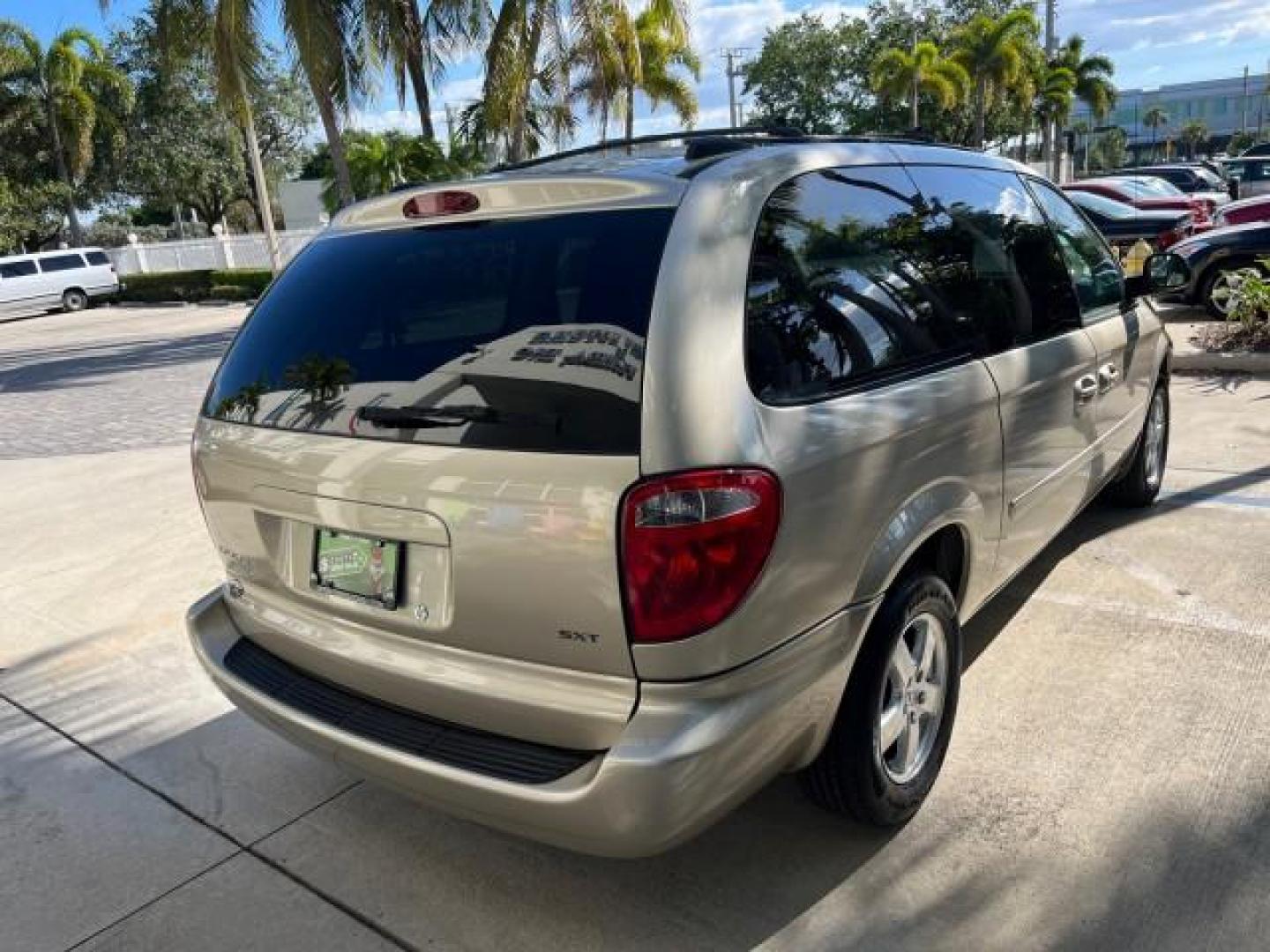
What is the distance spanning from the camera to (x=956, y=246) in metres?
3.08

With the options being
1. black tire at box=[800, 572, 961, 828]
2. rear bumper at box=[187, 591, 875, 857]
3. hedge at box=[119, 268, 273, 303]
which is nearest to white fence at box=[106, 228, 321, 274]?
hedge at box=[119, 268, 273, 303]

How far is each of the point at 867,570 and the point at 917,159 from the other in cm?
136

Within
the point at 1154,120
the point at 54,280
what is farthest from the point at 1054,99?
the point at 1154,120

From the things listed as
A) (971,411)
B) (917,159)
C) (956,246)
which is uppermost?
(917,159)

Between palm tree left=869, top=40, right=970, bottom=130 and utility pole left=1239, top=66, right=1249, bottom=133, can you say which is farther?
utility pole left=1239, top=66, right=1249, bottom=133

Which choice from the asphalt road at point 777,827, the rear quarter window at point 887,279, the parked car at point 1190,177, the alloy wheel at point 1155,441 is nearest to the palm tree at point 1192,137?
the parked car at point 1190,177

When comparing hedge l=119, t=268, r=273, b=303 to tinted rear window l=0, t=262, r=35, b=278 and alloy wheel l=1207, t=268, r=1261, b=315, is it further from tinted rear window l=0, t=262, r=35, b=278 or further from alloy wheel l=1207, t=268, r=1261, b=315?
alloy wheel l=1207, t=268, r=1261, b=315

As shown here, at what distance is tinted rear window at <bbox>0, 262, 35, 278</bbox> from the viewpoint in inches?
1155

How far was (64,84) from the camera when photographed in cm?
3409

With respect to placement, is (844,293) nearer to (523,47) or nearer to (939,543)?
(939,543)

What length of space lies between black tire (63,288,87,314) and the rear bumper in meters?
33.2

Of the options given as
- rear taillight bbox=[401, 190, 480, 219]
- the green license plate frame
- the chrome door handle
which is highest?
rear taillight bbox=[401, 190, 480, 219]

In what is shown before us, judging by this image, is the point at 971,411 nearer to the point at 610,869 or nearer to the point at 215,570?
the point at 610,869

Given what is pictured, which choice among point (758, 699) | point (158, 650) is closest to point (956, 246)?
point (758, 699)
